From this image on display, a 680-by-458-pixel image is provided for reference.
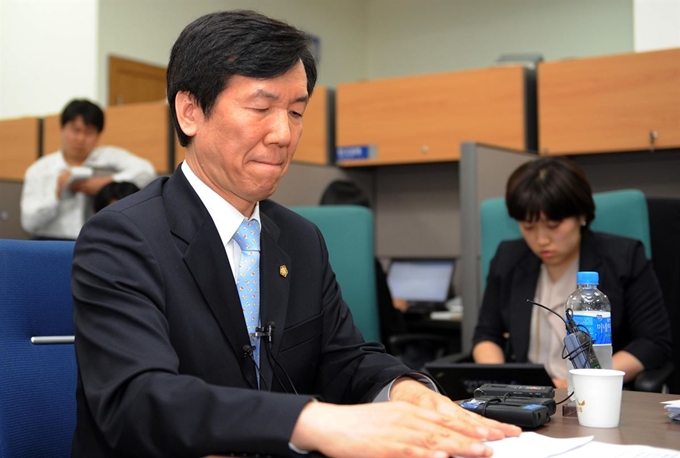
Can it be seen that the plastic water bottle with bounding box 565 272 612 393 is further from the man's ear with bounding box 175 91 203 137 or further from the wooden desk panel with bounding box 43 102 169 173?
the wooden desk panel with bounding box 43 102 169 173

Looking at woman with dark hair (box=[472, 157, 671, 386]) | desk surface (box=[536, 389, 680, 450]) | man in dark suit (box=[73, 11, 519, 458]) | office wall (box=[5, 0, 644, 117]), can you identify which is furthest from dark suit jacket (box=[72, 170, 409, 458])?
office wall (box=[5, 0, 644, 117])

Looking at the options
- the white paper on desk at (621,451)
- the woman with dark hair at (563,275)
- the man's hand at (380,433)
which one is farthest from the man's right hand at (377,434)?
the woman with dark hair at (563,275)

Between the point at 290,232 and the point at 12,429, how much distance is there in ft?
1.69

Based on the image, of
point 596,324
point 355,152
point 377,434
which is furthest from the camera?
point 355,152

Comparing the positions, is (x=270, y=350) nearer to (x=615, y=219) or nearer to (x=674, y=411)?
(x=674, y=411)

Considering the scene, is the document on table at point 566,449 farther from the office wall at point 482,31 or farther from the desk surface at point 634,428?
the office wall at point 482,31

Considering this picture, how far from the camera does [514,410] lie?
1.08 meters

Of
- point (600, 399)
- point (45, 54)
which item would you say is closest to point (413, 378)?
point (600, 399)

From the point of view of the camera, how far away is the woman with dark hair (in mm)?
2061

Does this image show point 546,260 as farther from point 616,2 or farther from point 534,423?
point 616,2

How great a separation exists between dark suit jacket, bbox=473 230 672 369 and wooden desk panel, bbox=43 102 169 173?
2.59m

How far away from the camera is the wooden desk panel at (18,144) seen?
5016mm

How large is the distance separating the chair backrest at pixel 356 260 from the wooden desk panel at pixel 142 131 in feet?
6.74

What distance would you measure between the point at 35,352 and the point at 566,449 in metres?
0.76
